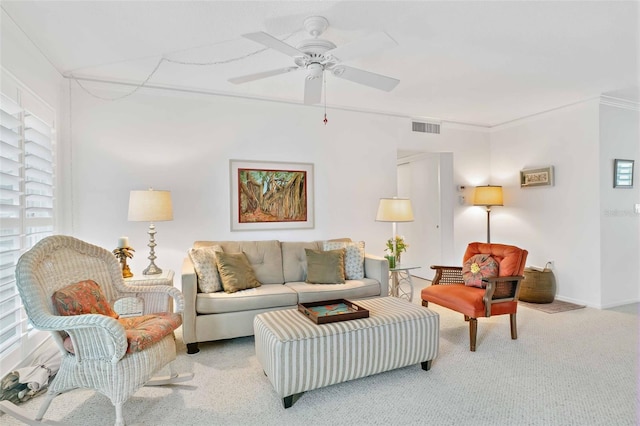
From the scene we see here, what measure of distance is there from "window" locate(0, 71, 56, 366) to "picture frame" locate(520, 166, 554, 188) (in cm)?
557

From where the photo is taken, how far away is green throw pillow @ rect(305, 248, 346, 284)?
3600 millimetres

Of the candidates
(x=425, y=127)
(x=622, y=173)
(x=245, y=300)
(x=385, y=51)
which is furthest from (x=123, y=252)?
(x=622, y=173)

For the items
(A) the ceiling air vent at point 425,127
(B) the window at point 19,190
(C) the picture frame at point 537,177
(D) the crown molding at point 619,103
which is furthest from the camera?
(A) the ceiling air vent at point 425,127

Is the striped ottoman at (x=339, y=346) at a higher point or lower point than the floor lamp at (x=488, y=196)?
lower

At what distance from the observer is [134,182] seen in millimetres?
3705

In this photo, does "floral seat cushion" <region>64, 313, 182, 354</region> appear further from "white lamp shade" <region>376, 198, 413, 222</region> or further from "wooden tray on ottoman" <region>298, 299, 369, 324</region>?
"white lamp shade" <region>376, 198, 413, 222</region>

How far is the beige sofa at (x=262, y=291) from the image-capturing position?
3.03 m

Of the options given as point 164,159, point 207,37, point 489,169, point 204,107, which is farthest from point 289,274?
point 489,169

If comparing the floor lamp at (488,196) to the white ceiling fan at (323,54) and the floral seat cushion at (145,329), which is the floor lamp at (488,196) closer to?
the white ceiling fan at (323,54)

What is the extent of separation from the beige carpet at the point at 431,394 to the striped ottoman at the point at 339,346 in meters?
0.13

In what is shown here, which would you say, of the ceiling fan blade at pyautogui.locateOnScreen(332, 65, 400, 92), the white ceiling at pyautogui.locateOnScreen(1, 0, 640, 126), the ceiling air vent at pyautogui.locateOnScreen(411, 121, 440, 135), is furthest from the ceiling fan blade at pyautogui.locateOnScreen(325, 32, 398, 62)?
the ceiling air vent at pyautogui.locateOnScreen(411, 121, 440, 135)

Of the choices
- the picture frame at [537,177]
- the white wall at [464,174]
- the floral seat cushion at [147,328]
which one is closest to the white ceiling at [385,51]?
the picture frame at [537,177]

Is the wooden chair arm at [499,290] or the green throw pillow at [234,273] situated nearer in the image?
the wooden chair arm at [499,290]

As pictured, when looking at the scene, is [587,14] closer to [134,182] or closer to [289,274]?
[289,274]
